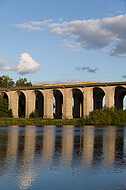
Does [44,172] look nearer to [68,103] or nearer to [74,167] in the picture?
[74,167]

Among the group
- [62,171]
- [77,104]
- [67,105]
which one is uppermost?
[77,104]

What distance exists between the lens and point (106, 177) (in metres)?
15.3

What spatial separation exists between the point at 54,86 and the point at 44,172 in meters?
85.3

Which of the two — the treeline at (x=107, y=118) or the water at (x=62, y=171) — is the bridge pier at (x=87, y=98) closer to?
the treeline at (x=107, y=118)

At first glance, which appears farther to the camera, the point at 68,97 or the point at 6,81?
the point at 6,81

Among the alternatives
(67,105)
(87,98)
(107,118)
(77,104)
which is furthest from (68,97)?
(107,118)

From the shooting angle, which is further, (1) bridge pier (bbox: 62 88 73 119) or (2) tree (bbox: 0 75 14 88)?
(2) tree (bbox: 0 75 14 88)

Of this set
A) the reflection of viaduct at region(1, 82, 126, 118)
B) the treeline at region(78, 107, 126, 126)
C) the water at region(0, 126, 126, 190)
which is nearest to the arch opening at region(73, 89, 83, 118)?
the reflection of viaduct at region(1, 82, 126, 118)

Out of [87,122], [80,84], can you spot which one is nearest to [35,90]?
[80,84]

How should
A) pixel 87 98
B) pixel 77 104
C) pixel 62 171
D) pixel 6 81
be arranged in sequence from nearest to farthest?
pixel 62 171 < pixel 87 98 < pixel 77 104 < pixel 6 81

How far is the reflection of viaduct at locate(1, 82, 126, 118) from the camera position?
303ft

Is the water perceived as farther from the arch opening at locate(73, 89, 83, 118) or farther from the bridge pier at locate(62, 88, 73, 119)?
the arch opening at locate(73, 89, 83, 118)

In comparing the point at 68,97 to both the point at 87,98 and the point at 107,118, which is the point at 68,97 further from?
the point at 107,118

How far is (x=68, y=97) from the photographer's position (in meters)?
99.9
